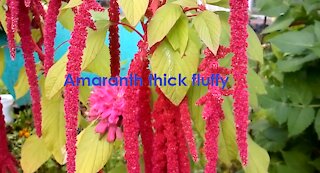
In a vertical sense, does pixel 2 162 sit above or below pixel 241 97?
below

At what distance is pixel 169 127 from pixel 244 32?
224mm

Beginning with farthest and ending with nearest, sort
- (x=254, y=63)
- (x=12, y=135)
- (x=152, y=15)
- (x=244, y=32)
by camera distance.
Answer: (x=12, y=135)
(x=254, y=63)
(x=152, y=15)
(x=244, y=32)

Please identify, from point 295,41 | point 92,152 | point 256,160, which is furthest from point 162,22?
point 295,41

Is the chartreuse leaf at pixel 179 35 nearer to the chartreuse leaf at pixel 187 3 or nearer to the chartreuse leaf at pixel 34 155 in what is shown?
the chartreuse leaf at pixel 187 3

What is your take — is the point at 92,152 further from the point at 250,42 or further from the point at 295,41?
the point at 295,41

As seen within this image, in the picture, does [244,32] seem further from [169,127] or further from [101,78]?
[101,78]

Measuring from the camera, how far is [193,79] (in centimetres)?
90

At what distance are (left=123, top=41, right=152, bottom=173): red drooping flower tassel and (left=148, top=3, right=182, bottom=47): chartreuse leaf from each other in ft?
0.13

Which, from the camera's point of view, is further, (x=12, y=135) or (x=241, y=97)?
(x=12, y=135)

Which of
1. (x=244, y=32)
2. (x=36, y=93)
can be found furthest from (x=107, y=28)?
(x=244, y=32)

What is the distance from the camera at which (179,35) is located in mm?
849

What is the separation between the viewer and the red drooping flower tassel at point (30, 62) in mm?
974

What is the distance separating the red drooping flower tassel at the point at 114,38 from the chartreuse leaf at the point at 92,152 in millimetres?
124

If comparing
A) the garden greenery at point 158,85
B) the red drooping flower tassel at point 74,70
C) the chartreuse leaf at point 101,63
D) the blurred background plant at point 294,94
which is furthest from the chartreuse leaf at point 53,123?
the blurred background plant at point 294,94
